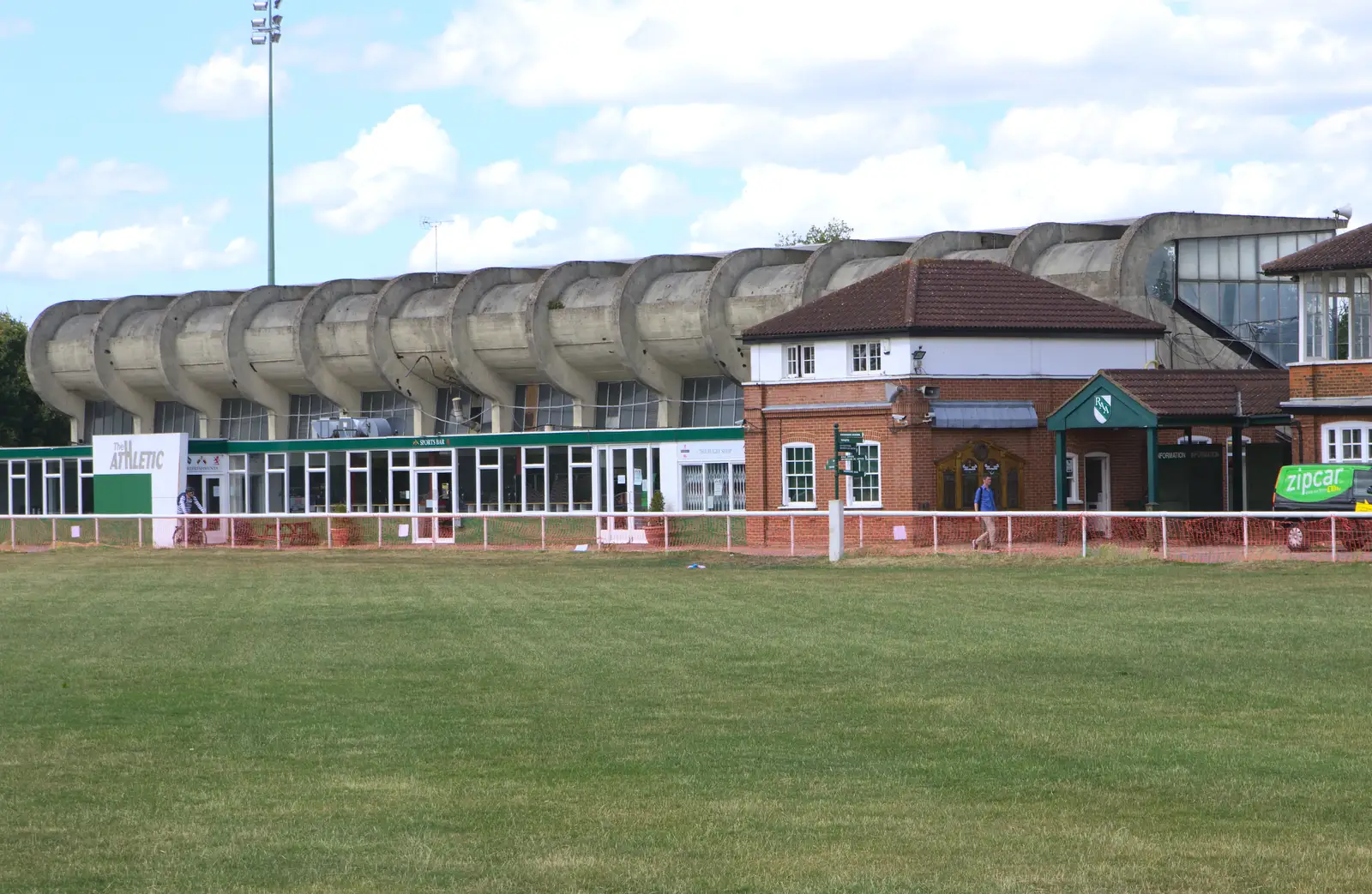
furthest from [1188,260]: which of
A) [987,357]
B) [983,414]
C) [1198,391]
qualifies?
[1198,391]

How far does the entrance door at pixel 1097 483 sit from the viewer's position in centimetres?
4312

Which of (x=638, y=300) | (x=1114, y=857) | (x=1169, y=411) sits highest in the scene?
(x=638, y=300)

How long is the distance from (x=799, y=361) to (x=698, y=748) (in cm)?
3181

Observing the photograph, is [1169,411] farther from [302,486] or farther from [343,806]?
[302,486]

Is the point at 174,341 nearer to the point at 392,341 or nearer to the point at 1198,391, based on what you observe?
the point at 392,341

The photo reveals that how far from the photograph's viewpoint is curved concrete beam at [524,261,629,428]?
61.3 metres

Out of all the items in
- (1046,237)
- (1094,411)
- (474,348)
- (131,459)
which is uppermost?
(1046,237)

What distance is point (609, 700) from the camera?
1527cm

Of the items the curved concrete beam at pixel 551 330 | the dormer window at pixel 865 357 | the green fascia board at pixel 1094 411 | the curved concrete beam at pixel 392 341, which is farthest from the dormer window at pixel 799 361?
the curved concrete beam at pixel 392 341

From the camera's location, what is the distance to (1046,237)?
53.7m

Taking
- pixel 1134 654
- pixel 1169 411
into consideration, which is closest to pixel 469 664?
pixel 1134 654

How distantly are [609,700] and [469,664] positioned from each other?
3182mm

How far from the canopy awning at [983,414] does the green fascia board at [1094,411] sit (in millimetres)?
1920

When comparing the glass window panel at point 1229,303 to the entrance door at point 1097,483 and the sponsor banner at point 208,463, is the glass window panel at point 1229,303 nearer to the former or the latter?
the entrance door at point 1097,483
